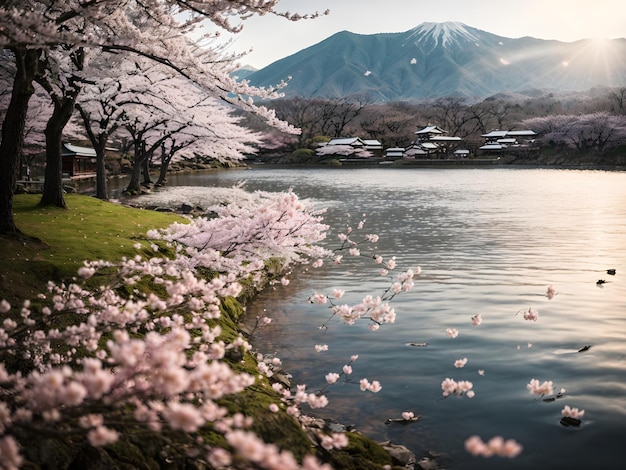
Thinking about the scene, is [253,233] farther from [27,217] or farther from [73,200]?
[73,200]

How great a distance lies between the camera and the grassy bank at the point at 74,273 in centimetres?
470

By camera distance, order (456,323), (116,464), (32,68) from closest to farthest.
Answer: (116,464) → (32,68) → (456,323)

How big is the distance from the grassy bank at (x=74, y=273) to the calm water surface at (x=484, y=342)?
1332mm

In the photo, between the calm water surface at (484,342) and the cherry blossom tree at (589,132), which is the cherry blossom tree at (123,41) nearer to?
the calm water surface at (484,342)

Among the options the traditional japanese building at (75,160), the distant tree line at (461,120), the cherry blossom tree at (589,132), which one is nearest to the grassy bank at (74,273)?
the traditional japanese building at (75,160)

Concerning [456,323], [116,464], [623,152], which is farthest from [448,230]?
[623,152]

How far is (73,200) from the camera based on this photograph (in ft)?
60.7

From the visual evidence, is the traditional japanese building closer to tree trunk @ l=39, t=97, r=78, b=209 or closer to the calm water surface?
tree trunk @ l=39, t=97, r=78, b=209

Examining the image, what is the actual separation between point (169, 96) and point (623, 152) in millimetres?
81000

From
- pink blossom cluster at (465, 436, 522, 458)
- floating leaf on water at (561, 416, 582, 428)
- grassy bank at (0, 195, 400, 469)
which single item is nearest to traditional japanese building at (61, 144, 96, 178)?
grassy bank at (0, 195, 400, 469)

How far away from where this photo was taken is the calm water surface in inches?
299

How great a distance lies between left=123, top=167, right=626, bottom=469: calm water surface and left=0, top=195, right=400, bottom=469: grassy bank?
1.33m

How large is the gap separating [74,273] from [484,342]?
835 centimetres

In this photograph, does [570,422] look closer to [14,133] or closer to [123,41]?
[123,41]
